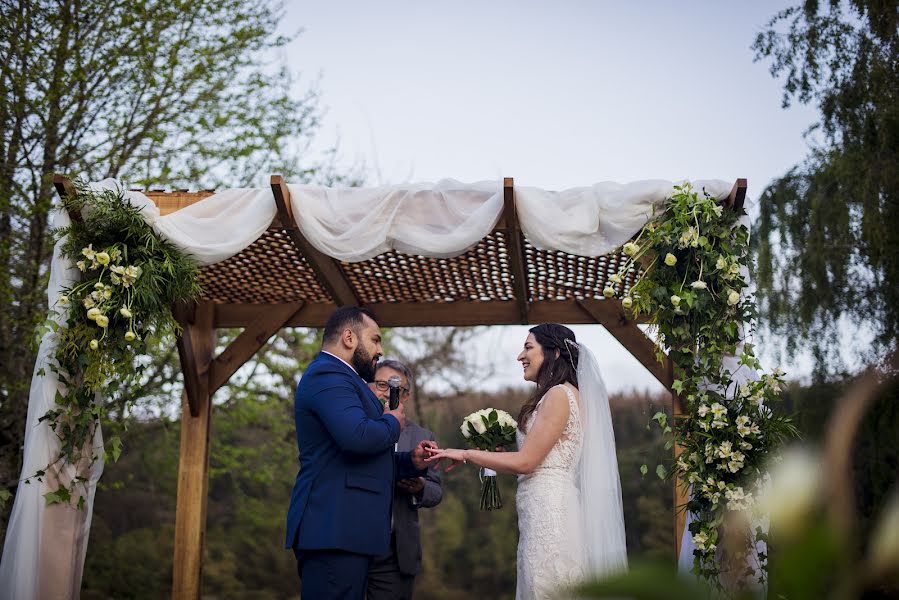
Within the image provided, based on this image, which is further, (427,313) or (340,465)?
(427,313)

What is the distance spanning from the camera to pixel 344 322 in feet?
12.6

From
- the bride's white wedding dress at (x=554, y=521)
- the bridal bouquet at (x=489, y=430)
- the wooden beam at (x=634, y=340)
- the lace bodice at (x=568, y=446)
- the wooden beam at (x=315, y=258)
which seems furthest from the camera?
the wooden beam at (x=634, y=340)

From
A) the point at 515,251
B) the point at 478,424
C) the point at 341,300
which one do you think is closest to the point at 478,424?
the point at 478,424

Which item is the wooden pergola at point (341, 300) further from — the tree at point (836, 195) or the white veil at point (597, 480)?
the tree at point (836, 195)

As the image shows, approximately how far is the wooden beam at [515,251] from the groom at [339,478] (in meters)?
1.23

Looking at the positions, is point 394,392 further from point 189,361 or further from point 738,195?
point 189,361

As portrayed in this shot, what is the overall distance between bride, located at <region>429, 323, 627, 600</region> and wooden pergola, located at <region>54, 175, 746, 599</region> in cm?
111

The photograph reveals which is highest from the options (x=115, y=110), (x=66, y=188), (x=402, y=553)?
(x=115, y=110)

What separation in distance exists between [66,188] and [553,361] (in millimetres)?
2632

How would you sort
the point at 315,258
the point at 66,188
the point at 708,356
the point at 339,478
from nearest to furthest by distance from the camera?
the point at 339,478
the point at 708,356
the point at 66,188
the point at 315,258

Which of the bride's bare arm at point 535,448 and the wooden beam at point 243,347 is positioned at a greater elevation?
the wooden beam at point 243,347

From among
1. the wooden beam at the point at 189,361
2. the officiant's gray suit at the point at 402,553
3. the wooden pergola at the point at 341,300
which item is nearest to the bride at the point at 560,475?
the officiant's gray suit at the point at 402,553

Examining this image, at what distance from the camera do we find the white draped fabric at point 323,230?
442cm

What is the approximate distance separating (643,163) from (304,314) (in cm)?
624
